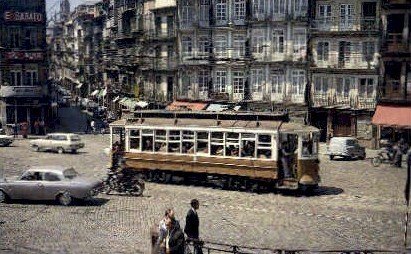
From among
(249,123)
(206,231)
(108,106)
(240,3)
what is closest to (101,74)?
(108,106)

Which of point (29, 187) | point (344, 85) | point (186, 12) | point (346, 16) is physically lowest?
point (29, 187)

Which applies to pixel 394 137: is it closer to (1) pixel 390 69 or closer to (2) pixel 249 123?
(1) pixel 390 69

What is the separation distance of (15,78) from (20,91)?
1.43 metres

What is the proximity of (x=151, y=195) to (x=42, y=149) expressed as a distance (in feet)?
58.6

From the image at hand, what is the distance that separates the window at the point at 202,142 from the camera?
87.5ft

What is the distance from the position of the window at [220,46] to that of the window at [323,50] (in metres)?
8.56

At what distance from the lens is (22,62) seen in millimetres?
50719

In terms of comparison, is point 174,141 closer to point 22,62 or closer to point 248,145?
point 248,145

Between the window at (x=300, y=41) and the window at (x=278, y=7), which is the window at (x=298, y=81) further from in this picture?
the window at (x=278, y=7)

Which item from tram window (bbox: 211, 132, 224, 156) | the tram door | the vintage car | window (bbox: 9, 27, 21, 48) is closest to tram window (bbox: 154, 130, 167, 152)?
tram window (bbox: 211, 132, 224, 156)

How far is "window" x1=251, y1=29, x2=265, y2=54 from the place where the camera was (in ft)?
153

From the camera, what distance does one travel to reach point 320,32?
146ft

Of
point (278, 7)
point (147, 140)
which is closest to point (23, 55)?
point (278, 7)

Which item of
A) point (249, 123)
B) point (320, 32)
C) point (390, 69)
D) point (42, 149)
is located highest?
point (320, 32)
